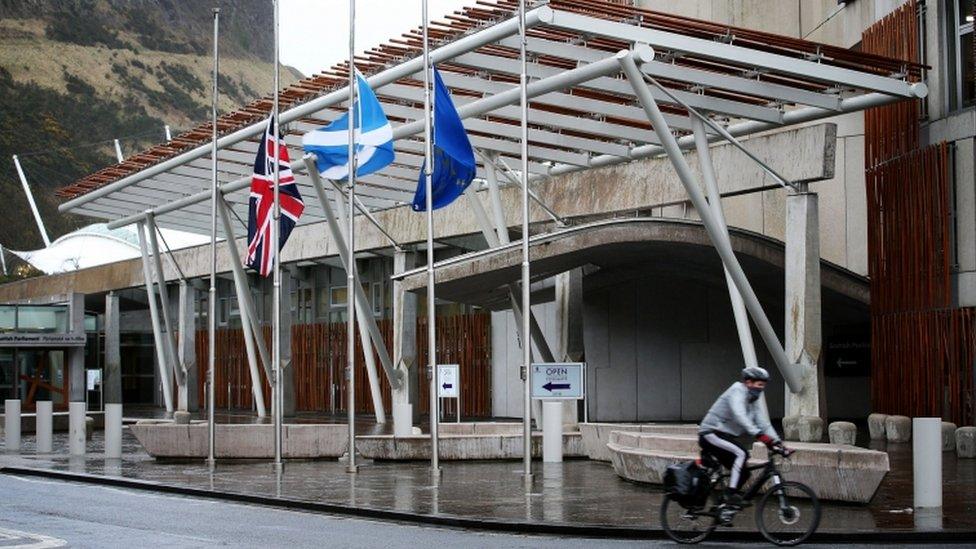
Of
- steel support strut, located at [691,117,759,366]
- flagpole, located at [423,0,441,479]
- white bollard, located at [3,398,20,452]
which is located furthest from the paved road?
white bollard, located at [3,398,20,452]

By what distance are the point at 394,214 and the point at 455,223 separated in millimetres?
2968

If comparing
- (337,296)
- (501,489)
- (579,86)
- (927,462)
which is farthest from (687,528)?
(337,296)

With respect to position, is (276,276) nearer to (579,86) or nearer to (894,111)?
(579,86)

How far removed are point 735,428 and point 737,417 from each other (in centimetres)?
18

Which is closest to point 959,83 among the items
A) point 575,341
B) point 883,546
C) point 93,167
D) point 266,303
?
point 575,341

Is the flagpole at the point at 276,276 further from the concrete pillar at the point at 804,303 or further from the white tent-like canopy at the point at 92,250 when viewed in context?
the white tent-like canopy at the point at 92,250

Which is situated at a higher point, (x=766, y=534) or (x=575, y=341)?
(x=575, y=341)

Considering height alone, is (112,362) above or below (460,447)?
above

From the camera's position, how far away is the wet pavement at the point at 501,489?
17.4 metres

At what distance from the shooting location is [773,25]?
4594cm

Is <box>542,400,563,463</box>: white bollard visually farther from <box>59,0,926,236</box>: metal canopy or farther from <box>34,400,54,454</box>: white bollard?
<box>34,400,54,454</box>: white bollard

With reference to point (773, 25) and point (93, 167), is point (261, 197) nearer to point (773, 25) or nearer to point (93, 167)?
point (773, 25)

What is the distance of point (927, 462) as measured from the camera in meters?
17.9

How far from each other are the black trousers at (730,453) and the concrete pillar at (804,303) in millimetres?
15063
